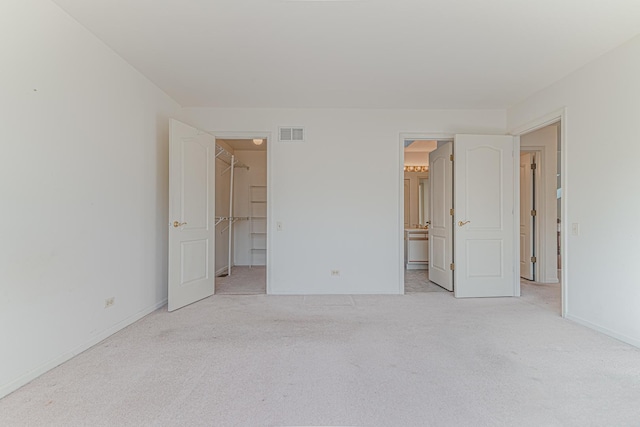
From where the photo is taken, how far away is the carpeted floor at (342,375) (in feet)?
5.32

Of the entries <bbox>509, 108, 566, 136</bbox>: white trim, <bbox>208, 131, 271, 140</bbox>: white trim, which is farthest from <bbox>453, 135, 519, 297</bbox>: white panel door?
<bbox>208, 131, 271, 140</bbox>: white trim

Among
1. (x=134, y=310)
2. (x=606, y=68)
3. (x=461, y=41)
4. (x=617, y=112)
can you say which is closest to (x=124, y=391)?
(x=134, y=310)

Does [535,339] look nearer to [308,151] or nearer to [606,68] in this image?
[606,68]

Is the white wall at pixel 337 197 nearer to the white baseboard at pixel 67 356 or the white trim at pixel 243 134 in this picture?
the white trim at pixel 243 134

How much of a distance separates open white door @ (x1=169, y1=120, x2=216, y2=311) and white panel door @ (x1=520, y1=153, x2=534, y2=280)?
15.8 feet

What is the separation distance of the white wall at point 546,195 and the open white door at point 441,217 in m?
1.42

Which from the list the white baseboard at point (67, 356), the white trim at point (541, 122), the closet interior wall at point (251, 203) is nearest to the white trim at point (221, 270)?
the closet interior wall at point (251, 203)

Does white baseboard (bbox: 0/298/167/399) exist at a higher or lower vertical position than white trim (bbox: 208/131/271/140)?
lower

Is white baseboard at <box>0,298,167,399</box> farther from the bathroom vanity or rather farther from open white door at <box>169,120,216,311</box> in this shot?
the bathroom vanity

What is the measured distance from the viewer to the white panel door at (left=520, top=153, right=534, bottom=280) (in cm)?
496

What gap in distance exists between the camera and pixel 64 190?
7.33 feet

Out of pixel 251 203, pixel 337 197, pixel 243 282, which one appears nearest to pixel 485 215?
pixel 337 197

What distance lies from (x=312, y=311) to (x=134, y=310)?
1.79m

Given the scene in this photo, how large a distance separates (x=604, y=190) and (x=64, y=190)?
442 cm
